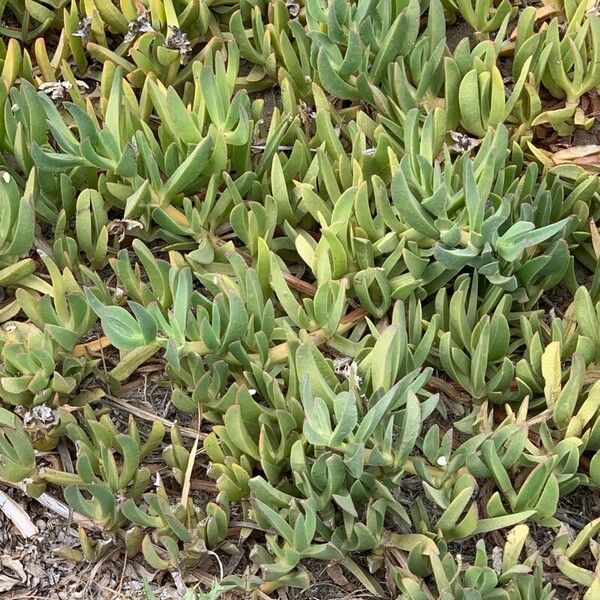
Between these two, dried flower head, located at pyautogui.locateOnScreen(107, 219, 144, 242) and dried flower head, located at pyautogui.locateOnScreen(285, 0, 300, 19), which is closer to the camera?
dried flower head, located at pyautogui.locateOnScreen(107, 219, 144, 242)

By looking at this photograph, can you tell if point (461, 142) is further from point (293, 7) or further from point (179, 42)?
point (179, 42)

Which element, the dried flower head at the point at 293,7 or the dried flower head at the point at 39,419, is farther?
the dried flower head at the point at 293,7

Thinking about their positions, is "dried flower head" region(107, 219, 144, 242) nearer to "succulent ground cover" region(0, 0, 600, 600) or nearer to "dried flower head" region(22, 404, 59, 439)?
"succulent ground cover" region(0, 0, 600, 600)

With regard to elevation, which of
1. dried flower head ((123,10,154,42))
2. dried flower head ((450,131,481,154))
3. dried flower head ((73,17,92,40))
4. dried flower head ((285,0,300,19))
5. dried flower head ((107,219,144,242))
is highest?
dried flower head ((73,17,92,40))

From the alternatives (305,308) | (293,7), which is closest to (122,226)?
(305,308)

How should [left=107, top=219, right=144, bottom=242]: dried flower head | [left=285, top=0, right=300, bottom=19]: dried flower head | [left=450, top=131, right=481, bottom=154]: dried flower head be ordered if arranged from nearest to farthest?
[left=107, top=219, right=144, bottom=242]: dried flower head
[left=450, top=131, right=481, bottom=154]: dried flower head
[left=285, top=0, right=300, bottom=19]: dried flower head

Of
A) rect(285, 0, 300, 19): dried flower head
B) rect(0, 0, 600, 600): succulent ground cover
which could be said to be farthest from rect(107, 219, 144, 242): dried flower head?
rect(285, 0, 300, 19): dried flower head

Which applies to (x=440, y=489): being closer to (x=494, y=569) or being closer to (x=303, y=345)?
(x=494, y=569)

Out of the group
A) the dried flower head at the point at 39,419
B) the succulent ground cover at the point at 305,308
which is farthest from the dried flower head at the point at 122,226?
the dried flower head at the point at 39,419

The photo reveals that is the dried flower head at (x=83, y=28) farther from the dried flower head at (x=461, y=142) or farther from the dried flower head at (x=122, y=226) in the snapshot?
the dried flower head at (x=461, y=142)
